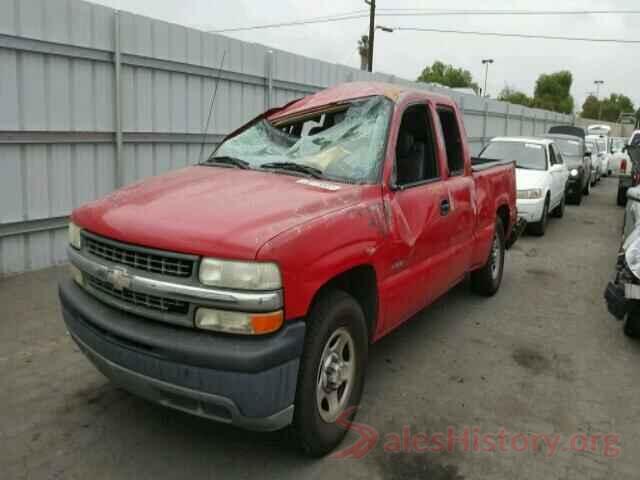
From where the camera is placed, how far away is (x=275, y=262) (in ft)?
8.82

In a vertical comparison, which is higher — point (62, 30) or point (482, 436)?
point (62, 30)

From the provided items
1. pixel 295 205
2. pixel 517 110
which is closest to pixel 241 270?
pixel 295 205

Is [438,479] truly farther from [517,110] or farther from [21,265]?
[517,110]

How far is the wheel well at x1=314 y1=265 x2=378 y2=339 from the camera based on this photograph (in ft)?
11.3

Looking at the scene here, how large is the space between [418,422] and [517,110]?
935 inches

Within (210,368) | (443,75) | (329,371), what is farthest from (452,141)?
(443,75)

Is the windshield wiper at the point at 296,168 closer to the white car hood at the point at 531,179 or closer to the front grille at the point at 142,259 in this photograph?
the front grille at the point at 142,259

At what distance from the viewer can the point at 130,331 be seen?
2.86 metres

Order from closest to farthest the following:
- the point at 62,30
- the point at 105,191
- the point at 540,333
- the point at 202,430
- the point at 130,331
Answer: the point at 130,331
the point at 202,430
the point at 540,333
the point at 62,30
the point at 105,191

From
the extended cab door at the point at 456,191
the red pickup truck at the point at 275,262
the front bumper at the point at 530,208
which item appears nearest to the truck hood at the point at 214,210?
the red pickup truck at the point at 275,262

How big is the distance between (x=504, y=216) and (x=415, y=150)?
2758 millimetres

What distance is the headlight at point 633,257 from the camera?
191 inches

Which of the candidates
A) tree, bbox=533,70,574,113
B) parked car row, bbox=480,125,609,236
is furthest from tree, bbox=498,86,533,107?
parked car row, bbox=480,125,609,236

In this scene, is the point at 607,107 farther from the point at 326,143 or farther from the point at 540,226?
the point at 326,143
